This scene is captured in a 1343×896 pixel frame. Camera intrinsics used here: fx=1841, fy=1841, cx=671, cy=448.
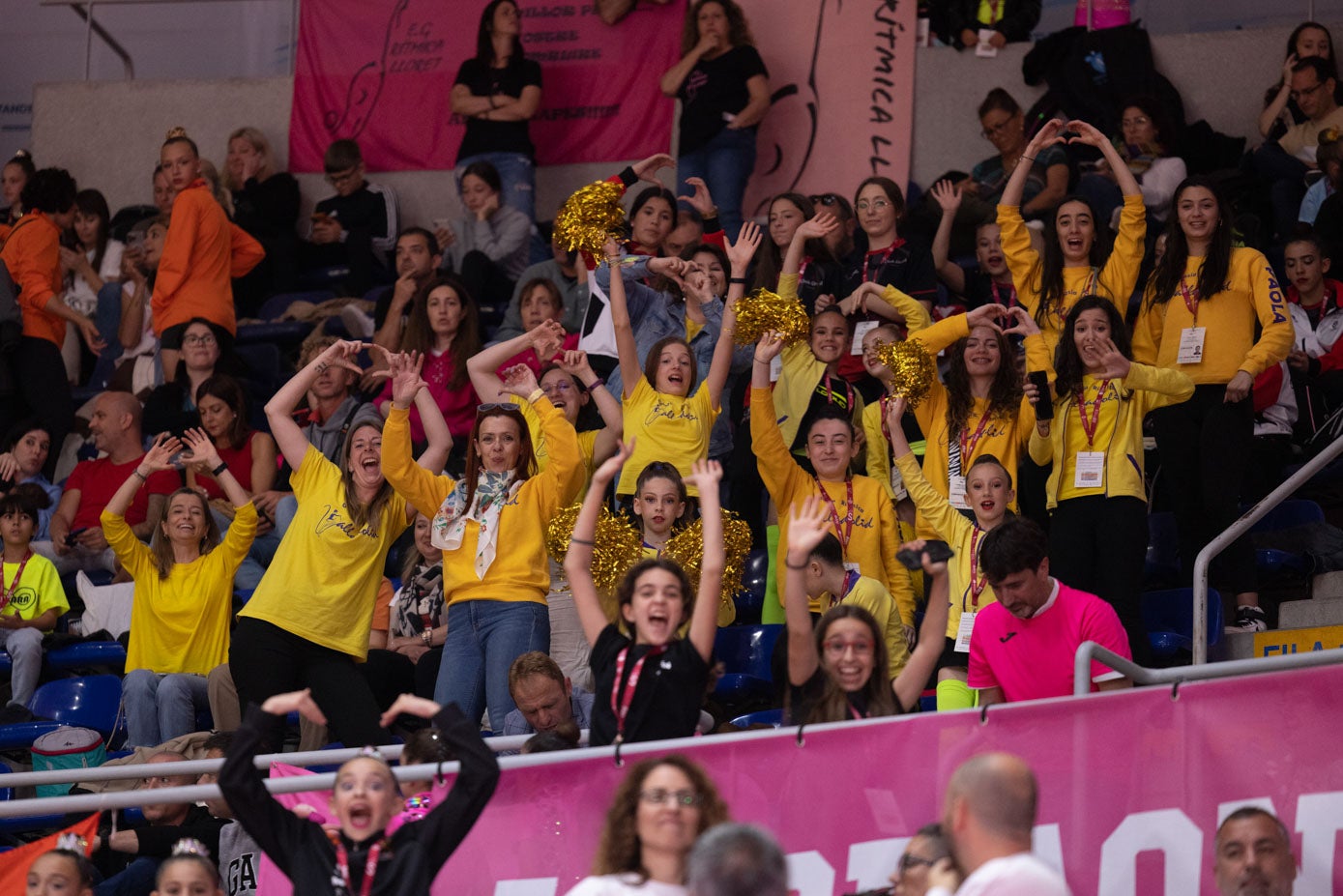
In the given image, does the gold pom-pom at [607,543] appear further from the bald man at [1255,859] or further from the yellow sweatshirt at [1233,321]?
the bald man at [1255,859]

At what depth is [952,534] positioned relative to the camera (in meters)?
7.02

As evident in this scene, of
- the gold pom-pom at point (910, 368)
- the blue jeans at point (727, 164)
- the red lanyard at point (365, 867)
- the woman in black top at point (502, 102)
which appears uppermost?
the woman in black top at point (502, 102)

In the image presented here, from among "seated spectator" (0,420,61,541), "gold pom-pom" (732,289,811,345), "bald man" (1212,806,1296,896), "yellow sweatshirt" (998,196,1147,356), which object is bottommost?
"bald man" (1212,806,1296,896)

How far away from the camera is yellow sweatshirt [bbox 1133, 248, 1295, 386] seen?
24.2 feet

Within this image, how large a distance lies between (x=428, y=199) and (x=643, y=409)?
5176mm

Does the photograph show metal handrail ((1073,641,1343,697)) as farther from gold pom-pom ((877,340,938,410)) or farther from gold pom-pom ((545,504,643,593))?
gold pom-pom ((877,340,938,410))

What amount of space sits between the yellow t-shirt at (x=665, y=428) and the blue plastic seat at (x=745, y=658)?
691mm

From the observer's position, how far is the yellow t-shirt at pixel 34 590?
8547 millimetres

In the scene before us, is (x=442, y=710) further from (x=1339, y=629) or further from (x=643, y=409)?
(x=1339, y=629)

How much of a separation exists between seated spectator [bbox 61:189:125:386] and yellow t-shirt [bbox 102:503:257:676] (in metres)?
3.91

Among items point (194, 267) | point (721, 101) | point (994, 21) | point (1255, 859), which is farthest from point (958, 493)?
point (994, 21)

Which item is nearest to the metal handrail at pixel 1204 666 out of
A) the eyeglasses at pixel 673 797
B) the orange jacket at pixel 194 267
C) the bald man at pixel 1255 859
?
the bald man at pixel 1255 859

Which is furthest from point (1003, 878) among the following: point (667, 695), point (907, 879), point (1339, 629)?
point (1339, 629)

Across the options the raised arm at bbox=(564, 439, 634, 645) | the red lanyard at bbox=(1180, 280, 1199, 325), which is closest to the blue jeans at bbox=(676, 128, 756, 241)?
the red lanyard at bbox=(1180, 280, 1199, 325)
